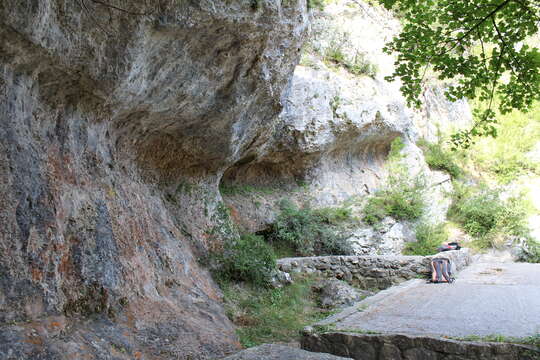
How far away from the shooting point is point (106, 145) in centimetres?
607

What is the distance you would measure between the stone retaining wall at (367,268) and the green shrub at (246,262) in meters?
1.13

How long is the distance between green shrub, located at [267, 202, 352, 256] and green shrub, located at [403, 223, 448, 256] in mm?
2914

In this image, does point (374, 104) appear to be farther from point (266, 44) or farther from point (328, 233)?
point (266, 44)

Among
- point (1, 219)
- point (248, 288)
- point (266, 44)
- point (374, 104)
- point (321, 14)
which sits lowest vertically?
point (248, 288)

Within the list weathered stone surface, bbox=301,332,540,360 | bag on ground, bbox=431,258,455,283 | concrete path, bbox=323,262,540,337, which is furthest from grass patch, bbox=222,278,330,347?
bag on ground, bbox=431,258,455,283

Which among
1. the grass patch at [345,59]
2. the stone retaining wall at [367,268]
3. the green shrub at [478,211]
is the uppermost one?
the grass patch at [345,59]

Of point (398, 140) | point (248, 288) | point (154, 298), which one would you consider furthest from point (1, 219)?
point (398, 140)

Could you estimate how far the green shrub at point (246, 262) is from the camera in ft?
26.4

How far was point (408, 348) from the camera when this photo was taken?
4000 mm

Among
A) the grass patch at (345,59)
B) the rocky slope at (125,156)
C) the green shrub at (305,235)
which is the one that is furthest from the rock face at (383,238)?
the grass patch at (345,59)

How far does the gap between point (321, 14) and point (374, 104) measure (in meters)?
4.97

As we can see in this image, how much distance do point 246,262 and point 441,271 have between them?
4.25 metres

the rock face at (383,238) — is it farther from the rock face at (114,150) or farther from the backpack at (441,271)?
the rock face at (114,150)

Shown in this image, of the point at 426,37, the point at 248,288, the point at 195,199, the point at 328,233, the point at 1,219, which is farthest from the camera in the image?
the point at 328,233
